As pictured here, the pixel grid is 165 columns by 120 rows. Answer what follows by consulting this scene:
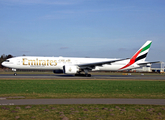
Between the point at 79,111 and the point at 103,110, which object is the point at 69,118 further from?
the point at 103,110

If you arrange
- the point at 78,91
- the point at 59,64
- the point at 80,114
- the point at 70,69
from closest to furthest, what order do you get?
the point at 80,114 → the point at 78,91 → the point at 70,69 → the point at 59,64

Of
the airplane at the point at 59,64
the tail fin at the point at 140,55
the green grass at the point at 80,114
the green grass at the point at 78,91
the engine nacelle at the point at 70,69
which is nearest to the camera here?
the green grass at the point at 80,114

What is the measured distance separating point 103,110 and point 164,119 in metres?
2.68

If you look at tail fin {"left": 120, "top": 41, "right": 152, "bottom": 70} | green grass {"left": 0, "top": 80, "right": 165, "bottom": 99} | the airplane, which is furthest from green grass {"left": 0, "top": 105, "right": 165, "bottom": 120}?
tail fin {"left": 120, "top": 41, "right": 152, "bottom": 70}

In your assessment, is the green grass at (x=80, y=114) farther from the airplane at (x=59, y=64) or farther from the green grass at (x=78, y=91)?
the airplane at (x=59, y=64)

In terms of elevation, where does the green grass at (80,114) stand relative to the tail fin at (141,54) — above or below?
below

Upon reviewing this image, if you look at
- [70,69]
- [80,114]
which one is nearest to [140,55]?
[70,69]

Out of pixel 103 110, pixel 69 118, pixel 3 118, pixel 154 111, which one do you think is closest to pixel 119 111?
pixel 103 110

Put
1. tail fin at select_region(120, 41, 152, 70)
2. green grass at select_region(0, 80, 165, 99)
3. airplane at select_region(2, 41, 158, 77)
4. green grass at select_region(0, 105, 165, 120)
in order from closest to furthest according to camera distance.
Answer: green grass at select_region(0, 105, 165, 120) < green grass at select_region(0, 80, 165, 99) < airplane at select_region(2, 41, 158, 77) < tail fin at select_region(120, 41, 152, 70)

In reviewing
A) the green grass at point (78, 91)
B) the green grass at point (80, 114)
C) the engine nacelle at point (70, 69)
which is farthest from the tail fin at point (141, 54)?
the green grass at point (80, 114)

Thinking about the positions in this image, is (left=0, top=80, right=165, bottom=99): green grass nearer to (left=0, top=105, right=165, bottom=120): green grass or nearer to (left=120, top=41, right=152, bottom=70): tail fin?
(left=0, top=105, right=165, bottom=120): green grass

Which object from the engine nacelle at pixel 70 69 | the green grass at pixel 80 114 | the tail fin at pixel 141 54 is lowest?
the green grass at pixel 80 114

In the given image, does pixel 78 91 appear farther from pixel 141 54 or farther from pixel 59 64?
pixel 141 54

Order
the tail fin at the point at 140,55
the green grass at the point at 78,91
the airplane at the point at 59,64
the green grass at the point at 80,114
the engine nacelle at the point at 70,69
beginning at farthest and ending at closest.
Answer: the tail fin at the point at 140,55 → the airplane at the point at 59,64 → the engine nacelle at the point at 70,69 → the green grass at the point at 78,91 → the green grass at the point at 80,114
